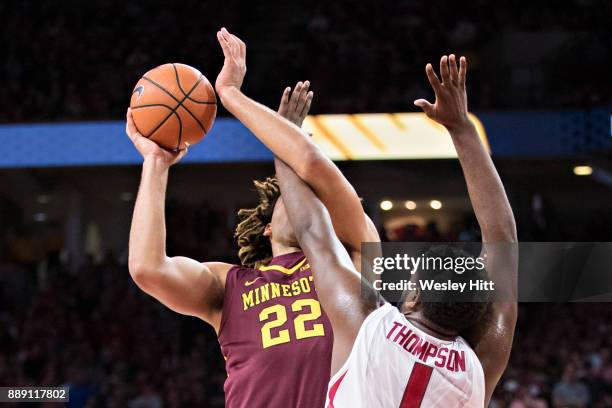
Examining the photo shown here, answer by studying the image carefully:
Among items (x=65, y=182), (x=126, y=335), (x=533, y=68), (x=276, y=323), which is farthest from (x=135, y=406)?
(x=276, y=323)

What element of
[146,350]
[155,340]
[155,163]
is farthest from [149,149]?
[155,340]

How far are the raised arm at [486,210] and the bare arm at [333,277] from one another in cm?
37

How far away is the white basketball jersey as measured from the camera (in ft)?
6.63

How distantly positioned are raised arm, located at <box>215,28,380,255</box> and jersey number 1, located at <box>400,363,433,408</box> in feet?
2.12

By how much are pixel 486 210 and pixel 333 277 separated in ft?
1.79

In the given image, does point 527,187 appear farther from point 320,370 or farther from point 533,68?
point 320,370

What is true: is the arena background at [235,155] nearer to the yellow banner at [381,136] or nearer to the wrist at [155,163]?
the yellow banner at [381,136]

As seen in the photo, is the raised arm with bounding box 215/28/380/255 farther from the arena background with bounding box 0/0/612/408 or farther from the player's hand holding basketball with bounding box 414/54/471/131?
the arena background with bounding box 0/0/612/408

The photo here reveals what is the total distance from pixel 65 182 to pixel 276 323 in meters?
11.6

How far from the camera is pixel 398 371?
6.68 ft

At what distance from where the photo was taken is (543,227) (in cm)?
1202

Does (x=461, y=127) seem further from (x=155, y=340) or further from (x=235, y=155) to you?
(x=155, y=340)

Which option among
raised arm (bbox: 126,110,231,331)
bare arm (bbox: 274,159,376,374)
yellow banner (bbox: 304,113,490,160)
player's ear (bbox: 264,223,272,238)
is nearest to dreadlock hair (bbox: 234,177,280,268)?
player's ear (bbox: 264,223,272,238)

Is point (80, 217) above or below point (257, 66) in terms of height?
below
